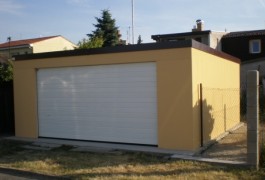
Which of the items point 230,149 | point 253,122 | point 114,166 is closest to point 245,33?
point 230,149

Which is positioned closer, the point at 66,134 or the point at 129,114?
the point at 129,114

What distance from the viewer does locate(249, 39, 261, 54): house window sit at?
36000mm

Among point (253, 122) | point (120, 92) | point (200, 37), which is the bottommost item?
point (253, 122)

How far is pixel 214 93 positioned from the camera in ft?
42.7

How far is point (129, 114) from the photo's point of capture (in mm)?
11805

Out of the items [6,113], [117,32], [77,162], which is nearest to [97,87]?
[77,162]

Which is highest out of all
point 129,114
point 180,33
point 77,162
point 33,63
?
point 180,33

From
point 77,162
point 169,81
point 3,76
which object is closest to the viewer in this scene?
point 77,162

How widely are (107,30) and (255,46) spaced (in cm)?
1683

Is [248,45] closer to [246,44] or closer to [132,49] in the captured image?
[246,44]

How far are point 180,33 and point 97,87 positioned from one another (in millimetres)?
23786

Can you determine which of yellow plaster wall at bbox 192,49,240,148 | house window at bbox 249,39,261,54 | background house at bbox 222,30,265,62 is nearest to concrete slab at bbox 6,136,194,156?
yellow plaster wall at bbox 192,49,240,148

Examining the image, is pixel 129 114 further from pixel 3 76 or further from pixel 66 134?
pixel 3 76

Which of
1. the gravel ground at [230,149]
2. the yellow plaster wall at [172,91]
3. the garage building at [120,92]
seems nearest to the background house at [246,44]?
the garage building at [120,92]
